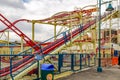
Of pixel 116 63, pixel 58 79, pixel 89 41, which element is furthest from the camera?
pixel 116 63

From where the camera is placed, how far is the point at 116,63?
82.6 ft

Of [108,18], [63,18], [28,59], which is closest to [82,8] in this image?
[63,18]

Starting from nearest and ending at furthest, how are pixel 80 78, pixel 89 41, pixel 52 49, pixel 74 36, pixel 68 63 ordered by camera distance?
1. pixel 80 78
2. pixel 52 49
3. pixel 68 63
4. pixel 74 36
5. pixel 89 41

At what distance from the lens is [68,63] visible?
17078 millimetres

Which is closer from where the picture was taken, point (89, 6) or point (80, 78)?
point (80, 78)

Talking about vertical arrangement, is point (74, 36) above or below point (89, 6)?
below

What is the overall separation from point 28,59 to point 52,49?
212cm

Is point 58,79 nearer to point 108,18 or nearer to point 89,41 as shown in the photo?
point 89,41

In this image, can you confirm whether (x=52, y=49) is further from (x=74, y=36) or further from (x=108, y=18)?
(x=108, y=18)

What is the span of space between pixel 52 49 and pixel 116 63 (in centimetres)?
1152

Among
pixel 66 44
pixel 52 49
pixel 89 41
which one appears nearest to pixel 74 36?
pixel 66 44

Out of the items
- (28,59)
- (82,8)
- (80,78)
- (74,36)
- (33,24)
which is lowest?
(80,78)

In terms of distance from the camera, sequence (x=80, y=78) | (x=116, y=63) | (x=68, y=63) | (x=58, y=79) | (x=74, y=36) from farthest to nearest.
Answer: (x=116, y=63) → (x=74, y=36) → (x=68, y=63) → (x=80, y=78) → (x=58, y=79)

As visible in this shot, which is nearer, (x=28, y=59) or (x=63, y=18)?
(x=28, y=59)
